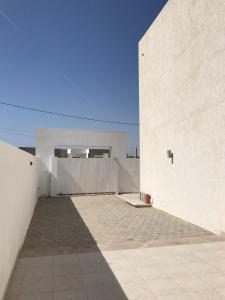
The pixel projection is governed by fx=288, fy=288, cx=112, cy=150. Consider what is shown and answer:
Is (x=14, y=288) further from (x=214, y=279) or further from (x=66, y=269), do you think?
(x=214, y=279)

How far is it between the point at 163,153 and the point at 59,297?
7.22m

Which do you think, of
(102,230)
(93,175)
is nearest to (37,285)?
(102,230)

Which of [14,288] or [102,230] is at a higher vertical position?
[102,230]

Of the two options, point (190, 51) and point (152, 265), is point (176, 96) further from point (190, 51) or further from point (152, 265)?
point (152, 265)

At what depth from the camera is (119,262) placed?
4.95m

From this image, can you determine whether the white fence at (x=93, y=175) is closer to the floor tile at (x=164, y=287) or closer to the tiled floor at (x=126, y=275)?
the tiled floor at (x=126, y=275)

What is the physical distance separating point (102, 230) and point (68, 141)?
30.9 ft

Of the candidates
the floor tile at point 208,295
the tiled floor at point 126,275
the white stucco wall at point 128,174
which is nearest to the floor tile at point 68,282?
the tiled floor at point 126,275

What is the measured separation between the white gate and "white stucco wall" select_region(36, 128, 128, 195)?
541 millimetres

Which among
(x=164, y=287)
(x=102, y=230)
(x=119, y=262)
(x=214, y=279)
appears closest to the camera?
(x=164, y=287)

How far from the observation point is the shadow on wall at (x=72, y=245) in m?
4.01

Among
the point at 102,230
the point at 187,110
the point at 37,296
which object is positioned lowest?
the point at 37,296

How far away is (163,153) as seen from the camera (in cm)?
1023

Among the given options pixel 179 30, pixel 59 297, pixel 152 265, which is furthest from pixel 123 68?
pixel 59 297
